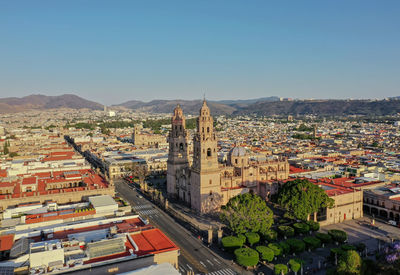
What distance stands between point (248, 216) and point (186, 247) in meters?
11.7

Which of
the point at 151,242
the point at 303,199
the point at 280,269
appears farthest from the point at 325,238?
the point at 151,242

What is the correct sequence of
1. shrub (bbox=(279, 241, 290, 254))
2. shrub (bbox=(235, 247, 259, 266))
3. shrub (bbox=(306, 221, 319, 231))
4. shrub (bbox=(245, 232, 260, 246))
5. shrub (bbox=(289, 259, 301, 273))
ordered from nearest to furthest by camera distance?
1. shrub (bbox=(289, 259, 301, 273))
2. shrub (bbox=(235, 247, 259, 266))
3. shrub (bbox=(279, 241, 290, 254))
4. shrub (bbox=(245, 232, 260, 246))
5. shrub (bbox=(306, 221, 319, 231))

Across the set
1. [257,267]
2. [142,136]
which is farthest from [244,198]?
[142,136]

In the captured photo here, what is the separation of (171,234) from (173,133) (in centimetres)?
2971

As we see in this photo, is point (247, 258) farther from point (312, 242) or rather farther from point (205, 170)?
point (205, 170)

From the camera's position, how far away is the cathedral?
70.0 m

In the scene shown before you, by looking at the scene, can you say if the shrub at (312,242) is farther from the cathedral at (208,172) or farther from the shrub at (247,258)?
the cathedral at (208,172)

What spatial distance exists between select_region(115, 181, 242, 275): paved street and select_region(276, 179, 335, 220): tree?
729 inches

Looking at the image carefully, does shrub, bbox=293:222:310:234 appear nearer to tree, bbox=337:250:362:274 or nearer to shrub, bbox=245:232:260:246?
shrub, bbox=245:232:260:246

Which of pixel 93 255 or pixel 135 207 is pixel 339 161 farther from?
pixel 93 255

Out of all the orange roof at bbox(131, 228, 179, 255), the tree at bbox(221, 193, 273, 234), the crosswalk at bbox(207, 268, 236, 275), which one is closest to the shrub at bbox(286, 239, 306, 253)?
the tree at bbox(221, 193, 273, 234)

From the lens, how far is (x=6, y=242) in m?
42.7

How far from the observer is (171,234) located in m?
59.1

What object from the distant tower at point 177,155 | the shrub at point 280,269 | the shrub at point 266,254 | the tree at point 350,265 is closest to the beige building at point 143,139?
the distant tower at point 177,155
